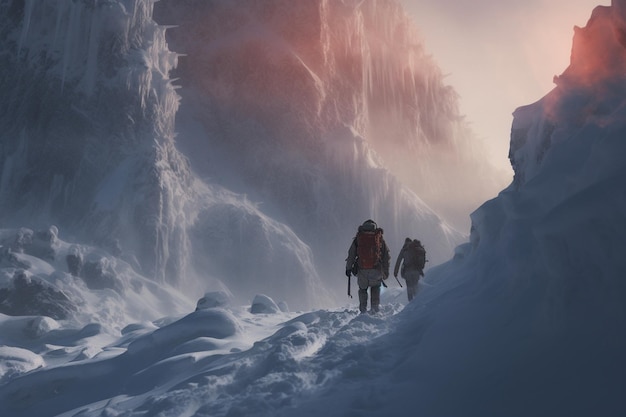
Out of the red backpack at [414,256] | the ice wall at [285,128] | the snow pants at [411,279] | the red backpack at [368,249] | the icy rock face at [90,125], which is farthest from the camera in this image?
the ice wall at [285,128]

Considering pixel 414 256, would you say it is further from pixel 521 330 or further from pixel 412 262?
pixel 521 330

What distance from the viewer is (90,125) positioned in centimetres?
3350

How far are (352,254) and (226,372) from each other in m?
4.07

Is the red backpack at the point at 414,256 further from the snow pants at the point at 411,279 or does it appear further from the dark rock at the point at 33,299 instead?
the dark rock at the point at 33,299

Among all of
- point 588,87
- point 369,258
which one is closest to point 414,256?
point 369,258

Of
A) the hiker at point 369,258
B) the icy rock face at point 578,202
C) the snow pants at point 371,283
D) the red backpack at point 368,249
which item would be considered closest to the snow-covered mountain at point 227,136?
the snow pants at point 371,283

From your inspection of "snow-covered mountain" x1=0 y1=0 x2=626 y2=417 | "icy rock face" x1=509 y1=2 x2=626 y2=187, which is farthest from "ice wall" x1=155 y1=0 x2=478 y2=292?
"icy rock face" x1=509 y1=2 x2=626 y2=187

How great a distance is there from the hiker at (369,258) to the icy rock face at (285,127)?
32.5m

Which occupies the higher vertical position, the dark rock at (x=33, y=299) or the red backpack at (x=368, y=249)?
the dark rock at (x=33, y=299)

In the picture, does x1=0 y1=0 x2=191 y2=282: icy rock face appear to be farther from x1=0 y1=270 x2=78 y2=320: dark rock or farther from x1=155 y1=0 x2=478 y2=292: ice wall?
x1=155 y1=0 x2=478 y2=292: ice wall

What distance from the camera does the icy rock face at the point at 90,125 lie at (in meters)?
32.5

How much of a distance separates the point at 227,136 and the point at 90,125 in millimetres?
12720

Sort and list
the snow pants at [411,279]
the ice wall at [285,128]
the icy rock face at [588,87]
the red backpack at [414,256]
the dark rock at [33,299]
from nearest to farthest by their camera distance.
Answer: the icy rock face at [588,87] → the red backpack at [414,256] → the snow pants at [411,279] → the dark rock at [33,299] → the ice wall at [285,128]

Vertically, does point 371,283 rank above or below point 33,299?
below
